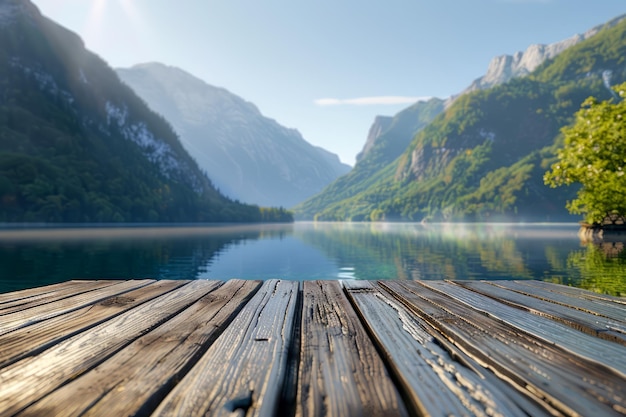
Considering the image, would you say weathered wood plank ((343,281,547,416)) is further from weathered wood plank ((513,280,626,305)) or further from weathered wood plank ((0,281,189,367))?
weathered wood plank ((513,280,626,305))

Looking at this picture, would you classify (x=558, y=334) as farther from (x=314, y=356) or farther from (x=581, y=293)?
(x=581, y=293)

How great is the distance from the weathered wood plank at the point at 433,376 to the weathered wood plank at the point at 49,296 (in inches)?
139

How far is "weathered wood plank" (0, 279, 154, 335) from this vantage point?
3115mm

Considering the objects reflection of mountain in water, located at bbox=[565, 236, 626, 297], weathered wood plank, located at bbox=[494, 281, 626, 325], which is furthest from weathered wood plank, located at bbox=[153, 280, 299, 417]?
reflection of mountain in water, located at bbox=[565, 236, 626, 297]

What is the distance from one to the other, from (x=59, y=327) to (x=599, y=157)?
3438 cm

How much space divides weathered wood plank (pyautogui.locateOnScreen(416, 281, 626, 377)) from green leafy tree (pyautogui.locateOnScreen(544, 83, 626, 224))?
28.8 metres

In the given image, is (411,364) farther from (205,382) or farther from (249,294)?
(249,294)

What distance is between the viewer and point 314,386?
1.84m

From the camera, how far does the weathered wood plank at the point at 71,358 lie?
1.83 m

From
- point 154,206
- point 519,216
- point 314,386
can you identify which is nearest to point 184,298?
point 314,386

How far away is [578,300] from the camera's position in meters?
4.01

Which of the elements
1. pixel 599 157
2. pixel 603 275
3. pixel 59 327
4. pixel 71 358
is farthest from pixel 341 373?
pixel 599 157

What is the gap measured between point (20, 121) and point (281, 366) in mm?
207726

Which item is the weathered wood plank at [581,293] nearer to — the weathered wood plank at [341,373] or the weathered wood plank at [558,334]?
the weathered wood plank at [558,334]
